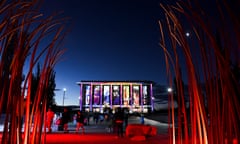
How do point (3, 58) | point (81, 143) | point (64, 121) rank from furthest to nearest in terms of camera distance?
point (64, 121)
point (81, 143)
point (3, 58)

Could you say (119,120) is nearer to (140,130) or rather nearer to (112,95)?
(140,130)

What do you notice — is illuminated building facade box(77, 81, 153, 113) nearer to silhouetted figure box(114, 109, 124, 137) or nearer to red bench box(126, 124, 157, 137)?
silhouetted figure box(114, 109, 124, 137)

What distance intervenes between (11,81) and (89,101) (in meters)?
29.6

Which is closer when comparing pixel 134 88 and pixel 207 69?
pixel 207 69

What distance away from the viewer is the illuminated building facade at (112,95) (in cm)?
3111

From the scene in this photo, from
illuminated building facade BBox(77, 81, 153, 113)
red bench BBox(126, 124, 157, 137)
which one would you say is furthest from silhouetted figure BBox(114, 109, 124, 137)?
illuminated building facade BBox(77, 81, 153, 113)

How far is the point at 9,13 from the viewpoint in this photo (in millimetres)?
1619

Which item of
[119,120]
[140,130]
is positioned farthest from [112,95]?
[140,130]

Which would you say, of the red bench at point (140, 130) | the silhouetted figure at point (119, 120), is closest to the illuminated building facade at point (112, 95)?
the silhouetted figure at point (119, 120)

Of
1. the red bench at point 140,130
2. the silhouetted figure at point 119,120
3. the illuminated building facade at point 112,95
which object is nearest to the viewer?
the red bench at point 140,130

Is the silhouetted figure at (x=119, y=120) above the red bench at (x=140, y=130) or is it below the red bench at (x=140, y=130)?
above

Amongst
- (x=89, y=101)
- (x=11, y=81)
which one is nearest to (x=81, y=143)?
(x=11, y=81)

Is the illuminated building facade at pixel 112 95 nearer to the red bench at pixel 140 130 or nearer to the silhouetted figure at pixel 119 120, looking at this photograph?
the silhouetted figure at pixel 119 120

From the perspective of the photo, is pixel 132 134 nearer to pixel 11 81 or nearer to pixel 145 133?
pixel 145 133
